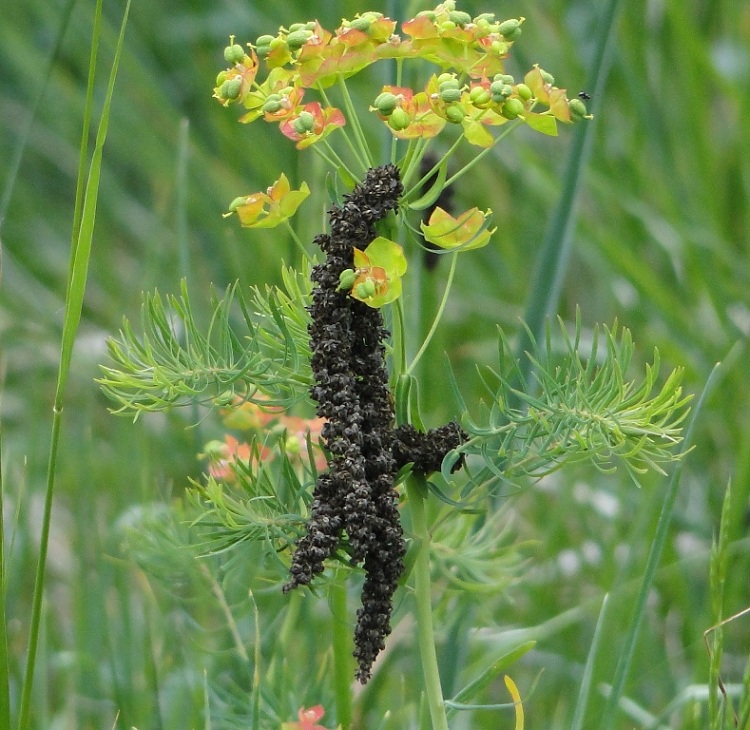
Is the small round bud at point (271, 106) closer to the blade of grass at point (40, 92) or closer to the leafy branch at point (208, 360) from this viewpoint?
the leafy branch at point (208, 360)

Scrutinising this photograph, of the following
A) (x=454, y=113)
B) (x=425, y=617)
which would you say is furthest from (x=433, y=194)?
(x=425, y=617)

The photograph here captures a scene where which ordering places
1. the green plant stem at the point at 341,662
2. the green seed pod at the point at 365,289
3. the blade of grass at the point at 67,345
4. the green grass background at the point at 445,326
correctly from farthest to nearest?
the green grass background at the point at 445,326 < the green plant stem at the point at 341,662 < the blade of grass at the point at 67,345 < the green seed pod at the point at 365,289

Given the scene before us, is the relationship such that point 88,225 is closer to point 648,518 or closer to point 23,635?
point 648,518

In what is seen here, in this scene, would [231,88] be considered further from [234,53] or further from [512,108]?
[512,108]

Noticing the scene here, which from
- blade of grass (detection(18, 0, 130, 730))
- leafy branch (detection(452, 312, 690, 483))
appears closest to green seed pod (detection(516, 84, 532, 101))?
leafy branch (detection(452, 312, 690, 483))

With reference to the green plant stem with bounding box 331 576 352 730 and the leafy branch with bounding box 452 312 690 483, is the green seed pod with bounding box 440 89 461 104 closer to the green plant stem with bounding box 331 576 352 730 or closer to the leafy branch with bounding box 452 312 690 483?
the leafy branch with bounding box 452 312 690 483

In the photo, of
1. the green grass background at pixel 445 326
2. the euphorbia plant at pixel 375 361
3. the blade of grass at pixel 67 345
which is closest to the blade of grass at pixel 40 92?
the green grass background at pixel 445 326
